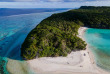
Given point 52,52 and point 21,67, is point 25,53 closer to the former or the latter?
point 21,67

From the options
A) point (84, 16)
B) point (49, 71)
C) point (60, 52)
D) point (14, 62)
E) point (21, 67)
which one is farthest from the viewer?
point (84, 16)

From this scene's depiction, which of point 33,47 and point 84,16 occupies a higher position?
point 84,16

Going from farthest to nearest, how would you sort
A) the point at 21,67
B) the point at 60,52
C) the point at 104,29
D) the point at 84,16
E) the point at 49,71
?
1. the point at 84,16
2. the point at 104,29
3. the point at 60,52
4. the point at 21,67
5. the point at 49,71

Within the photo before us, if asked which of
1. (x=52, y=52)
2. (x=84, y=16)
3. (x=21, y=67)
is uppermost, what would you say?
(x=84, y=16)

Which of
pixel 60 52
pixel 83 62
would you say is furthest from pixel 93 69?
pixel 60 52

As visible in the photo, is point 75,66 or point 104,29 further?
point 104,29
